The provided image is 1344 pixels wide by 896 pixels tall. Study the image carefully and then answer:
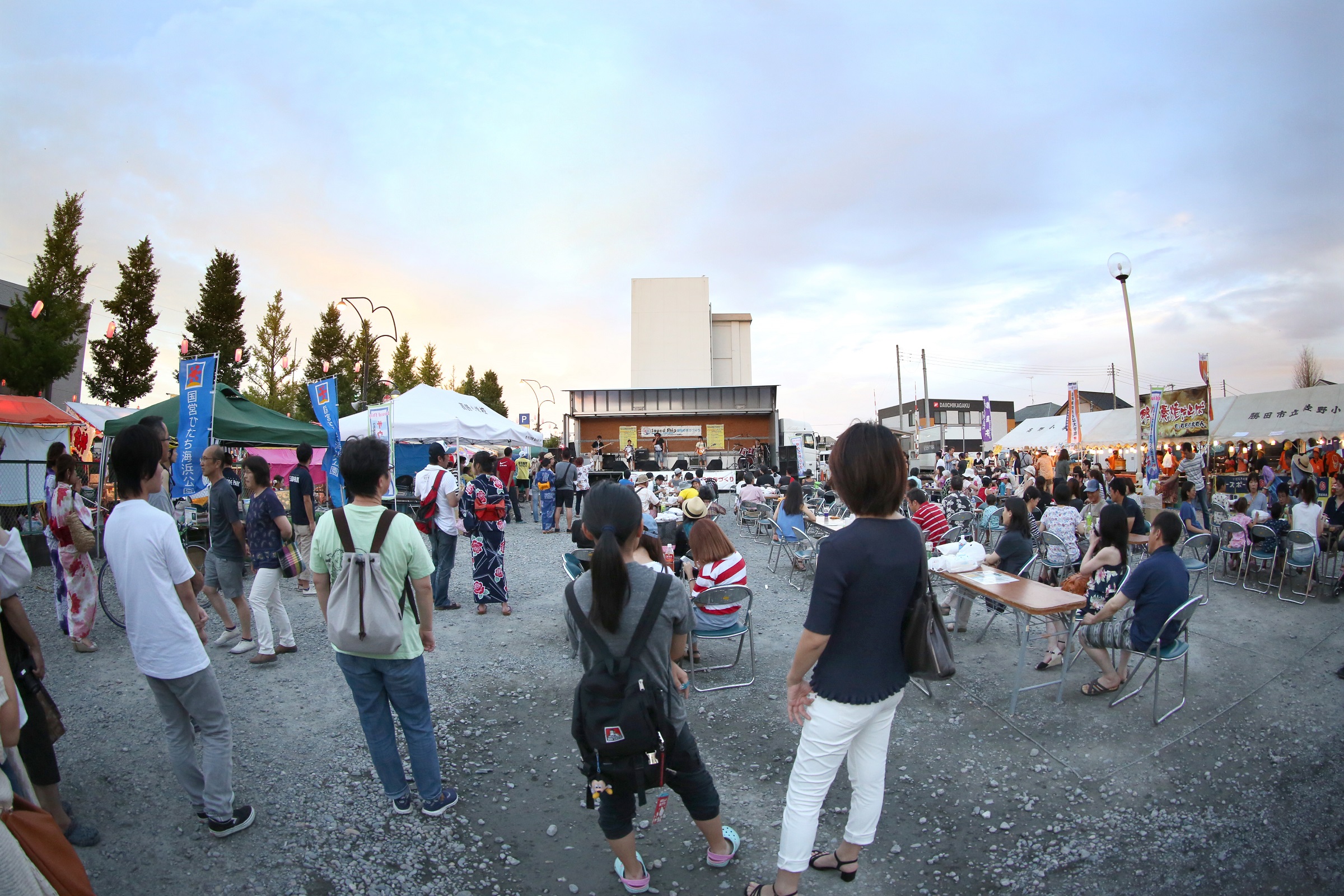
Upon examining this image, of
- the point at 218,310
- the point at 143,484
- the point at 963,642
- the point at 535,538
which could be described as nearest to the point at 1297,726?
the point at 963,642

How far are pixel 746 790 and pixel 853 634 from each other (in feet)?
5.58

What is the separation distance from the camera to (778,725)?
13.8 feet

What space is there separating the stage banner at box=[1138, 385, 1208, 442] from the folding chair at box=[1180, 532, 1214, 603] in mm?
9785

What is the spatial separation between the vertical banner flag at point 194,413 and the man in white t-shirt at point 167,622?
572 cm

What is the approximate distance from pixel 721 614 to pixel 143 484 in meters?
3.52

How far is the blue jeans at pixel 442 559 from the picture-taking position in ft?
22.5

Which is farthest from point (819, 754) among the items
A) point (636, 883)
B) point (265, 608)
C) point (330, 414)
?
point (330, 414)

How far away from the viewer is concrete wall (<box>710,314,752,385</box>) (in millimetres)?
46500

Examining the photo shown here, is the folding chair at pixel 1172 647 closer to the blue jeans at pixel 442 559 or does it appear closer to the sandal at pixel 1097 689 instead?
the sandal at pixel 1097 689

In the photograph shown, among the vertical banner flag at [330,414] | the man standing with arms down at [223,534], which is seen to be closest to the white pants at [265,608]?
the man standing with arms down at [223,534]

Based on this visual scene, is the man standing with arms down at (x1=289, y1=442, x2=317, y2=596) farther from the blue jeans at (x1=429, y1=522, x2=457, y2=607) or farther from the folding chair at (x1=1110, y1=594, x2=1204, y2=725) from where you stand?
the folding chair at (x1=1110, y1=594, x2=1204, y2=725)

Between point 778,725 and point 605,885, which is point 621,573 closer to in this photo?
point 605,885

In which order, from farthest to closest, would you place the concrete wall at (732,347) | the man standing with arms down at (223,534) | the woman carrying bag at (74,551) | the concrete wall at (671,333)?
the concrete wall at (732,347) → the concrete wall at (671,333) → the woman carrying bag at (74,551) → the man standing with arms down at (223,534)

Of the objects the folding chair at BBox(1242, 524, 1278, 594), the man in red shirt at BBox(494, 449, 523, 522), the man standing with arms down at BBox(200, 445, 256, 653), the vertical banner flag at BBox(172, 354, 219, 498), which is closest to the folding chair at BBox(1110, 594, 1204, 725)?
the folding chair at BBox(1242, 524, 1278, 594)
